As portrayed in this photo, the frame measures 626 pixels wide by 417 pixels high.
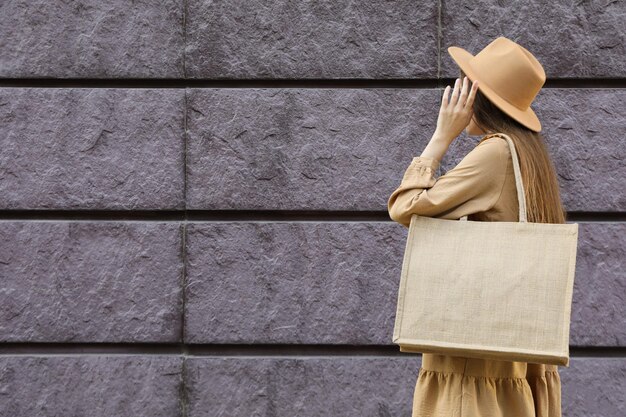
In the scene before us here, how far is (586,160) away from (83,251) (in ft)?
7.92

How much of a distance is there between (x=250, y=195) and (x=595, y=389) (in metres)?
1.85

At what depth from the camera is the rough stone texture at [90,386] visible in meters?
4.20

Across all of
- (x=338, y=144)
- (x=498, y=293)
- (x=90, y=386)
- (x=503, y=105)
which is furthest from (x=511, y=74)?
(x=90, y=386)

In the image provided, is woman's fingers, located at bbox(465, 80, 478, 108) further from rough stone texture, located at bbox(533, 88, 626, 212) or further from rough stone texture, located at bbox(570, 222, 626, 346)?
rough stone texture, located at bbox(570, 222, 626, 346)

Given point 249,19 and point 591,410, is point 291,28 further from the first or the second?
point 591,410

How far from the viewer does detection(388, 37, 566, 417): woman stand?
2.67 meters

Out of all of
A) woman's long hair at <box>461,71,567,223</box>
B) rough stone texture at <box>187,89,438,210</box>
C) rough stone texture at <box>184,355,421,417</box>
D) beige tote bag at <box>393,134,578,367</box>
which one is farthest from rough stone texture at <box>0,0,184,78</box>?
beige tote bag at <box>393,134,578,367</box>

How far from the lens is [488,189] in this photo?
269 cm

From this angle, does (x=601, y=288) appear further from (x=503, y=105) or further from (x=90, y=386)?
(x=90, y=386)

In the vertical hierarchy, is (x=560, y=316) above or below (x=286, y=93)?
below

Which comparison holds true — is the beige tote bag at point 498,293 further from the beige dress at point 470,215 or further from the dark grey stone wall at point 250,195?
the dark grey stone wall at point 250,195

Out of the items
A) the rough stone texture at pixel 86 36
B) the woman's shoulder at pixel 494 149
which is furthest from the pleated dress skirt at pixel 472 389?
the rough stone texture at pixel 86 36

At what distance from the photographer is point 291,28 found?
13.9ft

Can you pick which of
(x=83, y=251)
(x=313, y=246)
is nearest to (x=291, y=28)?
(x=313, y=246)
